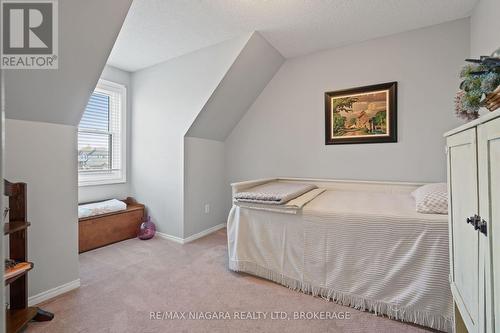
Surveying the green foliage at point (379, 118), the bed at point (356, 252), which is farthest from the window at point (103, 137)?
the green foliage at point (379, 118)

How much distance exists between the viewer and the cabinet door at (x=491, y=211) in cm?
72

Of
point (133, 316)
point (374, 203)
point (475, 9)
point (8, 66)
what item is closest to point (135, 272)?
point (133, 316)

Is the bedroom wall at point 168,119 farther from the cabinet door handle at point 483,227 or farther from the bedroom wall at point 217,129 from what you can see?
the cabinet door handle at point 483,227

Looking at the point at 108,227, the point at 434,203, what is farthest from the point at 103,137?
the point at 434,203

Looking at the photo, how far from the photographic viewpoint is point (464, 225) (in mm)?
985

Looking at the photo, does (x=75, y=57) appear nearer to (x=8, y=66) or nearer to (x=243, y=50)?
(x=8, y=66)

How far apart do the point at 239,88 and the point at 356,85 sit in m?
1.38

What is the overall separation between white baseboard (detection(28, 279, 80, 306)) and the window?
4.88 feet

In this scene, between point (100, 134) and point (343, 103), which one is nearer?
point (343, 103)

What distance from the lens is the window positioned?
300cm

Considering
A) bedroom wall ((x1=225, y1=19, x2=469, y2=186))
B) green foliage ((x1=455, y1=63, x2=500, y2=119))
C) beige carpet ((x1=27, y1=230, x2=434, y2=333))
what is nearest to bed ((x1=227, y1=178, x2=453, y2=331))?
beige carpet ((x1=27, y1=230, x2=434, y2=333))

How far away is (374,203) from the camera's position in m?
1.91

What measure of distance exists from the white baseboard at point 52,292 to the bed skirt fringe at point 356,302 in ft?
4.17

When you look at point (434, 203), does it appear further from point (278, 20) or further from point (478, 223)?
point (278, 20)
